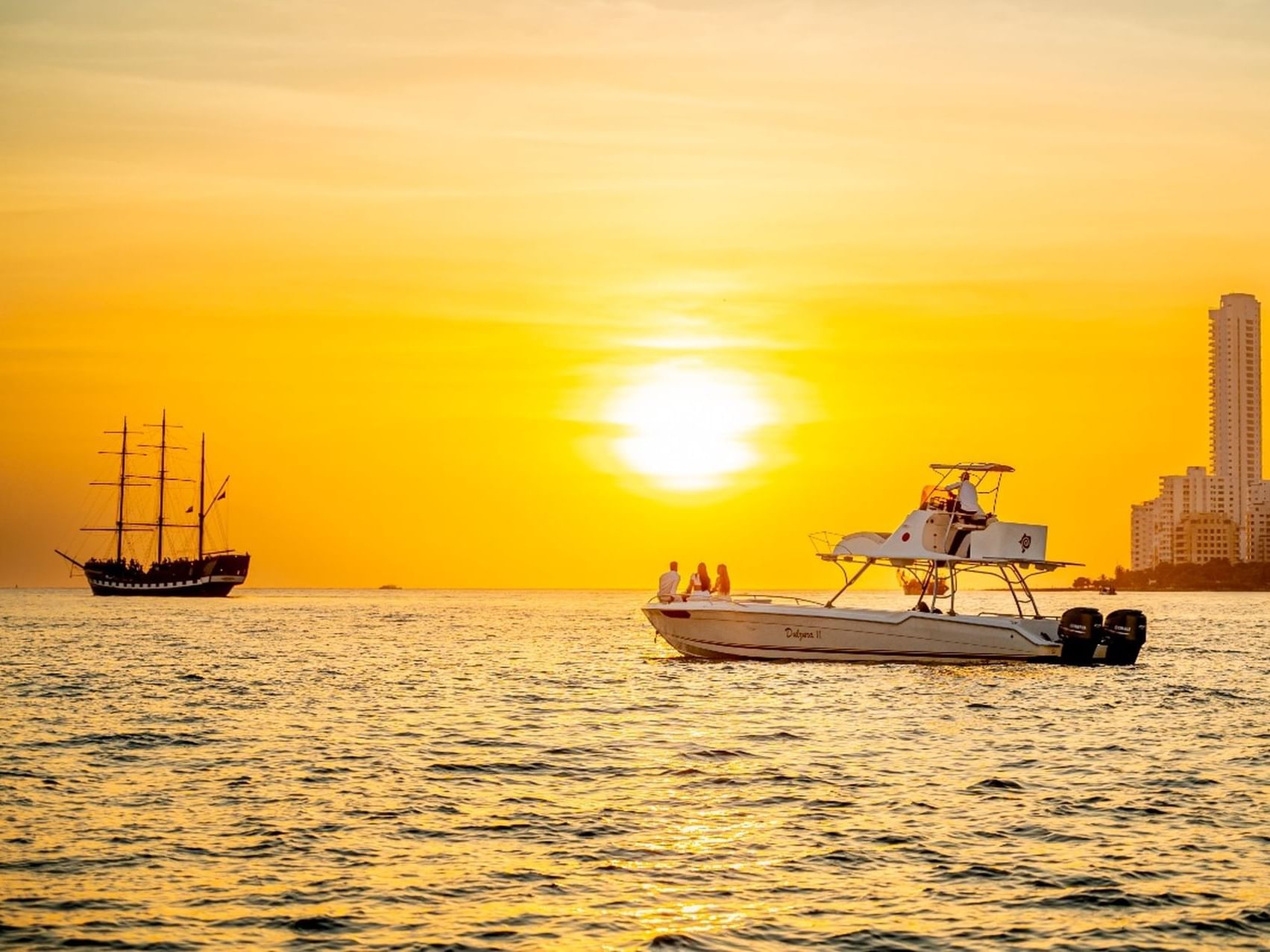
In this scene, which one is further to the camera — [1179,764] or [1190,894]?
[1179,764]

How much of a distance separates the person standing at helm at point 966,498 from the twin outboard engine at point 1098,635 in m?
4.66

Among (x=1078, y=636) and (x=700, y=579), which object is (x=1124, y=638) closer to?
(x=1078, y=636)

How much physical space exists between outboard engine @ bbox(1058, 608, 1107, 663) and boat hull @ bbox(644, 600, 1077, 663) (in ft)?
1.02

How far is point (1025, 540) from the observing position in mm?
50906

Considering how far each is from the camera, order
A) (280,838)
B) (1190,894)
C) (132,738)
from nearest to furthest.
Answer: (1190,894) → (280,838) → (132,738)

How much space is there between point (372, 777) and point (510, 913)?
33.8 ft

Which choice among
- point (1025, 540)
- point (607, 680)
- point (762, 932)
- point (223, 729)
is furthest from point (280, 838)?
point (1025, 540)

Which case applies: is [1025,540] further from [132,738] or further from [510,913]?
[510,913]

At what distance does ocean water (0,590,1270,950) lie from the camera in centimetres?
1556

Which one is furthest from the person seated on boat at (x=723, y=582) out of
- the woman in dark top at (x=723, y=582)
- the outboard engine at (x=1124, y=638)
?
the outboard engine at (x=1124, y=638)

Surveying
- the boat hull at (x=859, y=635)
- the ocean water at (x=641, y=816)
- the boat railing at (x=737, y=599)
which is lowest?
the ocean water at (x=641, y=816)

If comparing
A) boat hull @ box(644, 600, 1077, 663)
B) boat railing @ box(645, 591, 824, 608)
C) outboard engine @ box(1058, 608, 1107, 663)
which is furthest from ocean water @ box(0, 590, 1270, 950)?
boat railing @ box(645, 591, 824, 608)

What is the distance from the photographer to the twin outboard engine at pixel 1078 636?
164 feet

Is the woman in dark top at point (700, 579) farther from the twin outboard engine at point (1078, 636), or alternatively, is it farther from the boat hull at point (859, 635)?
the twin outboard engine at point (1078, 636)
